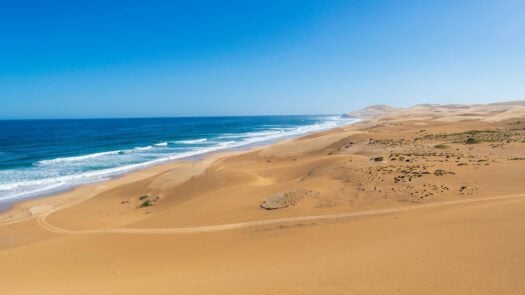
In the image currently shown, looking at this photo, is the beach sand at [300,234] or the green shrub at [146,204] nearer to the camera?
the beach sand at [300,234]

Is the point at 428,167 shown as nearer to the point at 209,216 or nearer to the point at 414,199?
the point at 414,199

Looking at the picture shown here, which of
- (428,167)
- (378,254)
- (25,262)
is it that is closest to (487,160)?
(428,167)

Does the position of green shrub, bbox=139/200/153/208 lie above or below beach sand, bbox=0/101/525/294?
below

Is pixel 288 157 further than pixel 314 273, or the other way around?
pixel 288 157

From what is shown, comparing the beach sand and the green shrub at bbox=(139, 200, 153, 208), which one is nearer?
the beach sand

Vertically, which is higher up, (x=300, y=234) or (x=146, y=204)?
(x=300, y=234)

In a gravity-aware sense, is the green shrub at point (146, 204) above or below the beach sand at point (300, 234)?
below

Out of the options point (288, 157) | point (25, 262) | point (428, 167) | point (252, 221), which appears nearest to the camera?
point (25, 262)

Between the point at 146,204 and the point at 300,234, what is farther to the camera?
the point at 146,204
